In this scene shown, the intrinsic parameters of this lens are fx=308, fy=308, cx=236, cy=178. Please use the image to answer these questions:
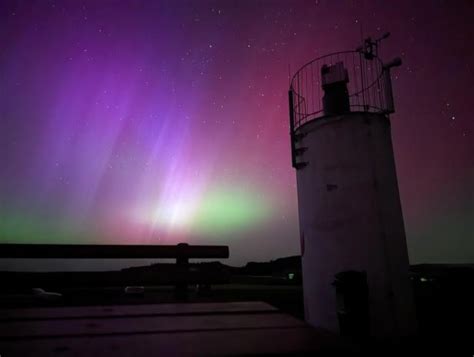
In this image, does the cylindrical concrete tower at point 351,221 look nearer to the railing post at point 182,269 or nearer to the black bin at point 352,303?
the black bin at point 352,303

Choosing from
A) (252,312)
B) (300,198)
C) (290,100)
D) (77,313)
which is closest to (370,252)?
(300,198)

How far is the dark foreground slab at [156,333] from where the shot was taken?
3.45ft

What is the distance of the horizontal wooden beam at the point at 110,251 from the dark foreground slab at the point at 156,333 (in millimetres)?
1654

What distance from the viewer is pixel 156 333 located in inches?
49.9

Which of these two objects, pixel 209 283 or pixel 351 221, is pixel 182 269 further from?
pixel 351 221

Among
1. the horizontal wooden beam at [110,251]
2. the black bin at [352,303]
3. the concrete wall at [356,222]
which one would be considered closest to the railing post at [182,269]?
the horizontal wooden beam at [110,251]

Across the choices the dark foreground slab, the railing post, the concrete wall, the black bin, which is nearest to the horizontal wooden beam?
the railing post

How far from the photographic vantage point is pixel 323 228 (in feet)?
25.0

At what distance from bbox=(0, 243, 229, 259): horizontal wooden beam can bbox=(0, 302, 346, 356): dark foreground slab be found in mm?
1654

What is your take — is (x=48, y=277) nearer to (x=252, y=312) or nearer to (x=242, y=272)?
(x=252, y=312)

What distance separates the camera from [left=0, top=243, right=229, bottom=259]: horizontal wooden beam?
3262 mm

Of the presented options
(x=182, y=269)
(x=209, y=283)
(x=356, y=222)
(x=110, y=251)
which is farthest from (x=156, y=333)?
(x=356, y=222)

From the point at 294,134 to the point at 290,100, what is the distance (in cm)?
108

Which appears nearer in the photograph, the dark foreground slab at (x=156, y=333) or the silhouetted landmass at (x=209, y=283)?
the dark foreground slab at (x=156, y=333)
